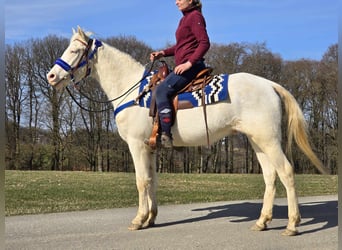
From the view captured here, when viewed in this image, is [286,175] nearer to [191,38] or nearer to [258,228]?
[258,228]

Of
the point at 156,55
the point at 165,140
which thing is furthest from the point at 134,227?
the point at 156,55

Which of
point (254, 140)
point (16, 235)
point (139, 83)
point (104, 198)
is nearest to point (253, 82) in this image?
point (254, 140)

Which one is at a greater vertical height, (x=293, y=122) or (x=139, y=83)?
(x=139, y=83)

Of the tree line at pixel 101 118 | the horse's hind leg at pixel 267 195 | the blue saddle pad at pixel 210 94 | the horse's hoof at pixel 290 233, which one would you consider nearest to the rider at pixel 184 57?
the blue saddle pad at pixel 210 94

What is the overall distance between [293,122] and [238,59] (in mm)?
29215

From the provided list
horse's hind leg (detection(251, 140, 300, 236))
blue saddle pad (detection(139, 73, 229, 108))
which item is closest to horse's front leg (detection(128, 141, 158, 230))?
blue saddle pad (detection(139, 73, 229, 108))

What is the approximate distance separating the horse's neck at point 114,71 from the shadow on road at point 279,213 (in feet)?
7.50

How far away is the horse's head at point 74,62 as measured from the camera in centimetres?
663

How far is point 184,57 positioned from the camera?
6.43 m

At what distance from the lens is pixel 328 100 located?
3123 centimetres

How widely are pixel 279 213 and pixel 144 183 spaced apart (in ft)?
9.88

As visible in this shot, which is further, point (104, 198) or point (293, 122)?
point (104, 198)

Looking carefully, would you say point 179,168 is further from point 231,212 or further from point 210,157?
point 231,212

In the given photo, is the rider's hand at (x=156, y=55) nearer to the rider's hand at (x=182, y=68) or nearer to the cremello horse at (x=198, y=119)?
the cremello horse at (x=198, y=119)
